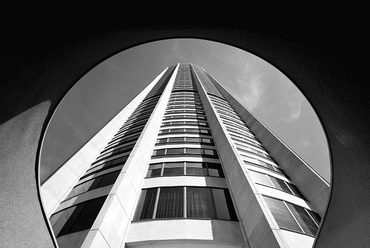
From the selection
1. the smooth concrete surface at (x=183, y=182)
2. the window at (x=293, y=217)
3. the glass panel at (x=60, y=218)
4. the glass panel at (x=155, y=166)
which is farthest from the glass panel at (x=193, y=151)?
the glass panel at (x=60, y=218)

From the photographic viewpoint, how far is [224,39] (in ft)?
12.6

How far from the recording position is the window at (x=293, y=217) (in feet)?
37.5

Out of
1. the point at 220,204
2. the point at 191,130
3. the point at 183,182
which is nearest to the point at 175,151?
the point at 183,182

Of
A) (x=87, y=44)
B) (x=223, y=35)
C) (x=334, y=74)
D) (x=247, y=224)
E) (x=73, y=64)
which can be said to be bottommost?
(x=247, y=224)

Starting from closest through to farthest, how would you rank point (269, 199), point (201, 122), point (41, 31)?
point (41, 31) < point (269, 199) < point (201, 122)

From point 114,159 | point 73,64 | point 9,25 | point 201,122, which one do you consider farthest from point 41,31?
point 201,122

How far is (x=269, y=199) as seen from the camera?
12.9 m

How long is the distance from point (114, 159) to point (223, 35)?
1760 centimetres

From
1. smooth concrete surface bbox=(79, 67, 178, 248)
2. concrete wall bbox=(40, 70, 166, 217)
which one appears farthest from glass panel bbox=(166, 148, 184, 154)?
concrete wall bbox=(40, 70, 166, 217)

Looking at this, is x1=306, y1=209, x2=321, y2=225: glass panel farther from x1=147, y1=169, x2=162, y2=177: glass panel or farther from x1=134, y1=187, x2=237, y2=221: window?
x1=147, y1=169, x2=162, y2=177: glass panel

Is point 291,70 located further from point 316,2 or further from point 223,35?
point 223,35

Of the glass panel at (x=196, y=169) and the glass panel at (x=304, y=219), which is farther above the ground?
the glass panel at (x=196, y=169)

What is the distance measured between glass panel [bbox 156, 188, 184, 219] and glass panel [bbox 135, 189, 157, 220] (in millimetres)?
479

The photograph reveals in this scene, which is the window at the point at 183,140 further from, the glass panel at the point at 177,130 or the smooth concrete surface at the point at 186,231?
the smooth concrete surface at the point at 186,231
